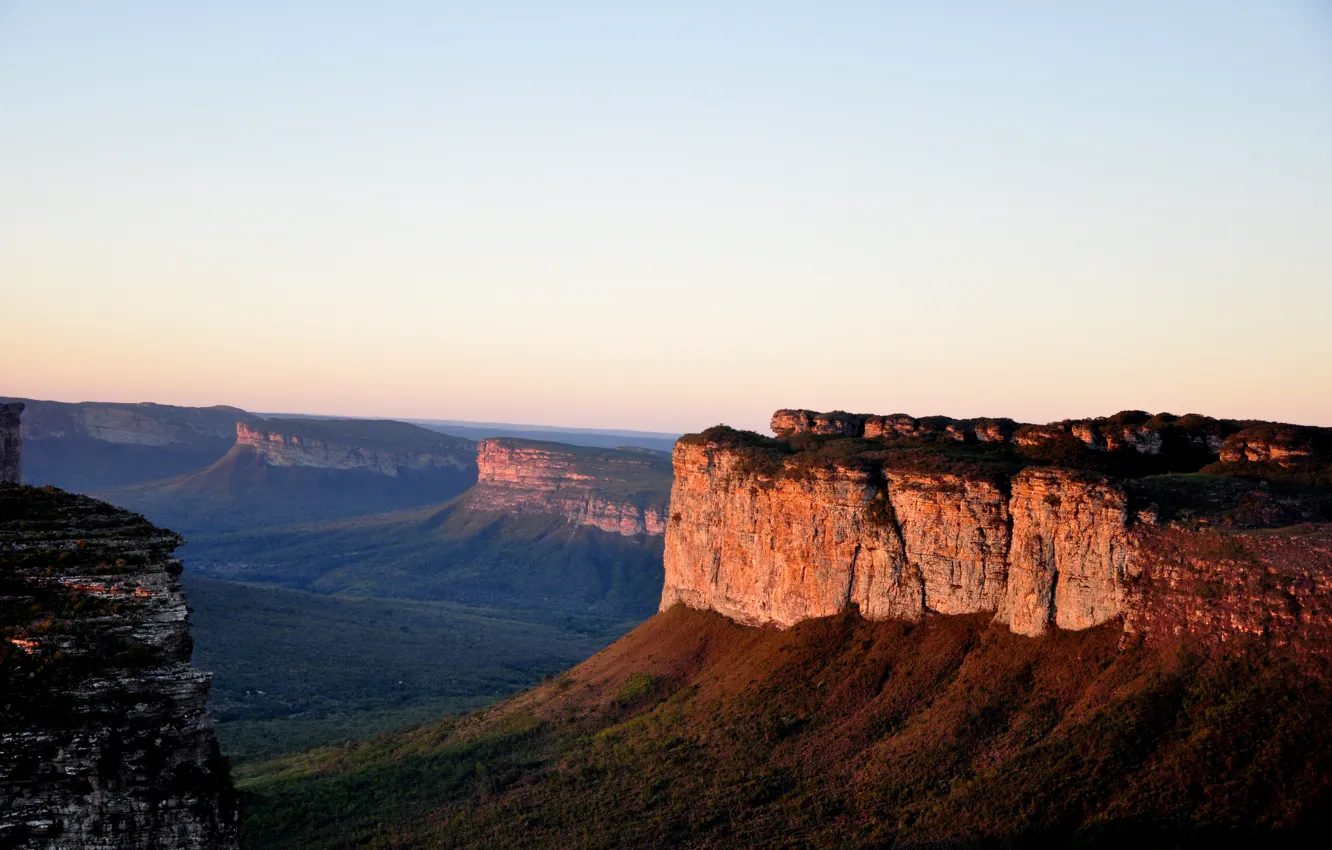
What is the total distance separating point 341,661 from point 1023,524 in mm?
68986

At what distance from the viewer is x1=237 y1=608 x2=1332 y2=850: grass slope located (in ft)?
116

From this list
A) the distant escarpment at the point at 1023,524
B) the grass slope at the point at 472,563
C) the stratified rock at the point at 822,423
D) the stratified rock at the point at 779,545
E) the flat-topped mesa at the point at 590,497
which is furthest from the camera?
the flat-topped mesa at the point at 590,497

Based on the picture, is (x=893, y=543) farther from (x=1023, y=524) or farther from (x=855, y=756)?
(x=855, y=756)

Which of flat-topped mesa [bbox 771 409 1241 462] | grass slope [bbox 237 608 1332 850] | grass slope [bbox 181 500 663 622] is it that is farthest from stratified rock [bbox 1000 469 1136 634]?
grass slope [bbox 181 500 663 622]

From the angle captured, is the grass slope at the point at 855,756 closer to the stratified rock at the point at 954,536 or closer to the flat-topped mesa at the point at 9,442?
the stratified rock at the point at 954,536

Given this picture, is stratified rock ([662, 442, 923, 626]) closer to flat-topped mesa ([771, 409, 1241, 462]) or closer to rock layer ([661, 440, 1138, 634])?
rock layer ([661, 440, 1138, 634])

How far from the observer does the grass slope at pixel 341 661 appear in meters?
78.7

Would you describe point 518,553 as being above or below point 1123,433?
below

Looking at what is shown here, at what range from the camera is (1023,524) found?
1865 inches

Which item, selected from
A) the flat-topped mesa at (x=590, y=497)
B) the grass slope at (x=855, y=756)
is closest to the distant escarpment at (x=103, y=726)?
the grass slope at (x=855, y=756)

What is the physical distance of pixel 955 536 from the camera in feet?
166

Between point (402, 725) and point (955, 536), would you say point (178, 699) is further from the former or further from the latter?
point (402, 725)

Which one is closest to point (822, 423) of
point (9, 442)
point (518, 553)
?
point (9, 442)

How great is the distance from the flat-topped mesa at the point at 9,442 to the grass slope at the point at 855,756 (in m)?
19.1
